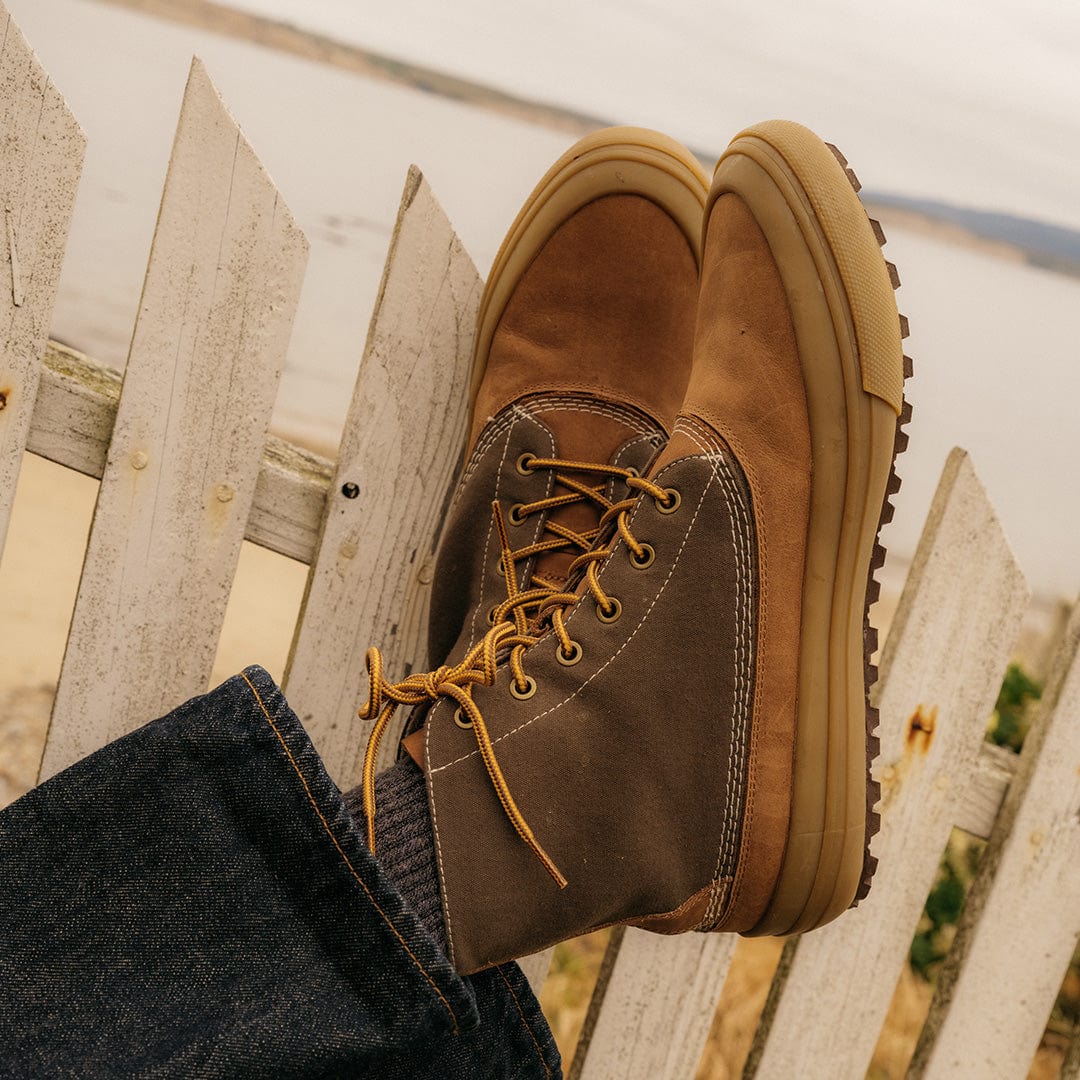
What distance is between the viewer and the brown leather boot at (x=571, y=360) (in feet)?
4.17

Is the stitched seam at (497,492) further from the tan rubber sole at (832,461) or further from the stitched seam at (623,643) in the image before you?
the tan rubber sole at (832,461)

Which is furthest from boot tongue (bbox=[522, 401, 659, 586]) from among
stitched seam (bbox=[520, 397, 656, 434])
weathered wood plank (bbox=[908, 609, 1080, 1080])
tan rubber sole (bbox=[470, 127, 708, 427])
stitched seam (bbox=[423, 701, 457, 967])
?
weathered wood plank (bbox=[908, 609, 1080, 1080])

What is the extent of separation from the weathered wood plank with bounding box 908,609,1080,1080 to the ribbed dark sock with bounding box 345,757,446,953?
86 centimetres

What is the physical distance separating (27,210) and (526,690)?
2.68 ft

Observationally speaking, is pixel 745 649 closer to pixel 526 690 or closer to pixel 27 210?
pixel 526 690

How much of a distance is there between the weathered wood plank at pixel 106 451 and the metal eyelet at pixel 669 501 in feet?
1.52

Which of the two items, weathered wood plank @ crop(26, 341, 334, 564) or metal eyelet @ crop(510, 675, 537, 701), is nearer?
metal eyelet @ crop(510, 675, 537, 701)

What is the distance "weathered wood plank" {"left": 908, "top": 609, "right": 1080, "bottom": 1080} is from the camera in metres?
1.36

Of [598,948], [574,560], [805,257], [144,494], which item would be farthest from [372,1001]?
[598,948]

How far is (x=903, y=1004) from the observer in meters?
2.45

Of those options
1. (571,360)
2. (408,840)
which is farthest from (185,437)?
(408,840)

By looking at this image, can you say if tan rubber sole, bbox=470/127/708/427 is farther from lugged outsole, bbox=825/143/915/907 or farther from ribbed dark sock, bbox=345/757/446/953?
ribbed dark sock, bbox=345/757/446/953

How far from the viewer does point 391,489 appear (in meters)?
1.31

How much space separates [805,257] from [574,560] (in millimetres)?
456
